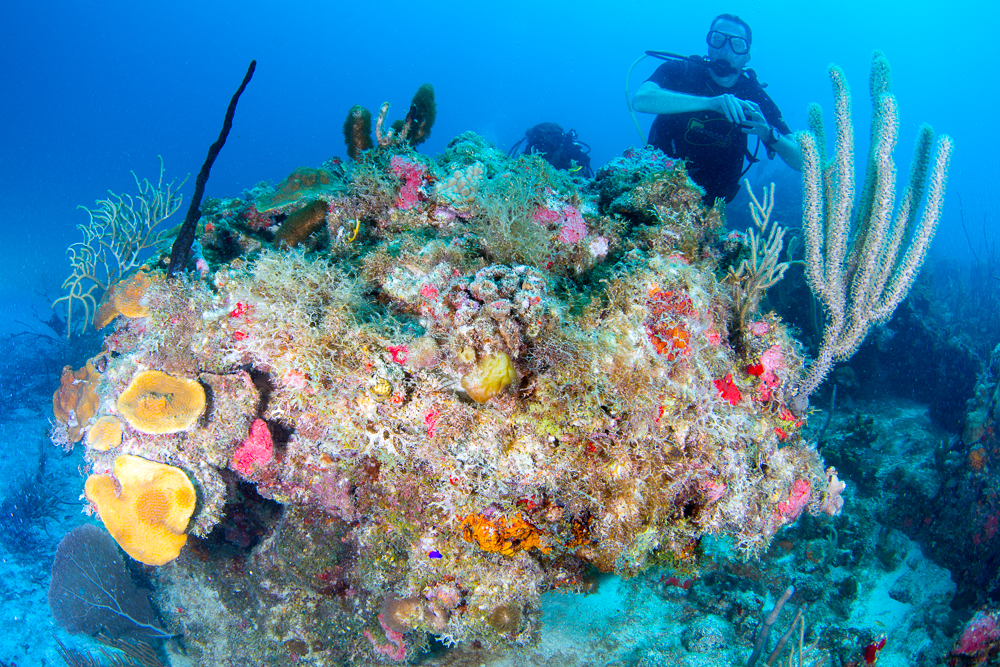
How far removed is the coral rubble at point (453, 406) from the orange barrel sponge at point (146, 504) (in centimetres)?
5

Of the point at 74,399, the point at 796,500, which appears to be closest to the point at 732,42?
the point at 796,500

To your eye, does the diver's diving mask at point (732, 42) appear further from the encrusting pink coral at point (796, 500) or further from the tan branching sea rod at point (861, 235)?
the encrusting pink coral at point (796, 500)

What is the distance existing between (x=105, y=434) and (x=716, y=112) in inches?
300

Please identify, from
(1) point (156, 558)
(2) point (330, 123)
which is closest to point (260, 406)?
(1) point (156, 558)

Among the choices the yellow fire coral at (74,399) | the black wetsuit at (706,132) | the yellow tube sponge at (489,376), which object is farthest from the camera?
the black wetsuit at (706,132)

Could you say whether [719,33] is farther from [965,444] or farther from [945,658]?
[945,658]

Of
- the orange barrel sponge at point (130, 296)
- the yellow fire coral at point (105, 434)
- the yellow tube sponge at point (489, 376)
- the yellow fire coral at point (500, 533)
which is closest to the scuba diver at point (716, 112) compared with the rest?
the yellow tube sponge at point (489, 376)

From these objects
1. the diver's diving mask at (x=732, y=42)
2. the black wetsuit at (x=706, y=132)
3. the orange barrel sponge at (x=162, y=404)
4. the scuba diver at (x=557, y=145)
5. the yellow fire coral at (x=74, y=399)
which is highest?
the scuba diver at (x=557, y=145)

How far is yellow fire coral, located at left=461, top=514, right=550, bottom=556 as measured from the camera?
2459 mm

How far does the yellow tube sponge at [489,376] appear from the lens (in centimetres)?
214

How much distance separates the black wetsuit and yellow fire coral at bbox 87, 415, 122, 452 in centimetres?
647

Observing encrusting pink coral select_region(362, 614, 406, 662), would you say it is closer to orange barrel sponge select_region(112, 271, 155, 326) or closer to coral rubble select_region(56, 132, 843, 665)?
coral rubble select_region(56, 132, 843, 665)

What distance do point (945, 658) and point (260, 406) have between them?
6.17 m

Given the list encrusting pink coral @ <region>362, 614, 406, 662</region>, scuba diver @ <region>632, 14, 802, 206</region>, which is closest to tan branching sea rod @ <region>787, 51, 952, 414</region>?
scuba diver @ <region>632, 14, 802, 206</region>
